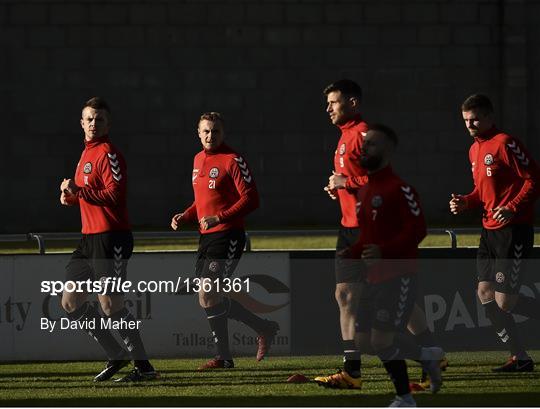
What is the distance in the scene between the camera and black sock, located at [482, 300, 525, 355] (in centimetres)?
991

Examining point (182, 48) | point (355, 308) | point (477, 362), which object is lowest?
point (477, 362)

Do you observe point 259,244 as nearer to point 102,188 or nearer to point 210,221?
point 210,221

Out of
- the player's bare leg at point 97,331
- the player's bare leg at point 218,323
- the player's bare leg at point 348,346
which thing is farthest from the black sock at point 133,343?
the player's bare leg at point 348,346

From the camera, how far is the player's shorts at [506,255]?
980 centimetres

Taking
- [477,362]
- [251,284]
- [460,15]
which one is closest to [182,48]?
[460,15]

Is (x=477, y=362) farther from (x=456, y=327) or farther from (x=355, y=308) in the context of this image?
(x=355, y=308)

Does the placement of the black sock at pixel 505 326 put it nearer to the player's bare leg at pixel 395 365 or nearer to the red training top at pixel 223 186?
the red training top at pixel 223 186

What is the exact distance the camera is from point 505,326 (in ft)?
32.7

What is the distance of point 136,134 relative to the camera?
18.8m

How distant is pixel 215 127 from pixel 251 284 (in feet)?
5.80

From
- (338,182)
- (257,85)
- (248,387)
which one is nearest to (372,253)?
(338,182)

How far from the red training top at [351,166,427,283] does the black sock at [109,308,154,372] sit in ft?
7.26

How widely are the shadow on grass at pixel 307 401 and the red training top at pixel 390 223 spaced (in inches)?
36.9

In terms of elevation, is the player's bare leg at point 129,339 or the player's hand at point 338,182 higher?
the player's hand at point 338,182
